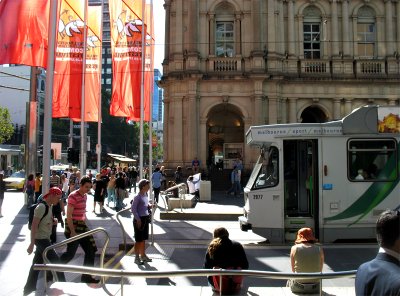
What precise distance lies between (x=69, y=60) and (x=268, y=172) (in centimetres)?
1459

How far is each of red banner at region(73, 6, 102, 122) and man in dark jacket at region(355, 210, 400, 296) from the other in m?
23.1

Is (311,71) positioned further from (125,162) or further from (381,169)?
(125,162)

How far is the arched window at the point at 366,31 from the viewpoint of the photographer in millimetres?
32969

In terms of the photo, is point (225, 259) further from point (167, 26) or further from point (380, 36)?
point (380, 36)

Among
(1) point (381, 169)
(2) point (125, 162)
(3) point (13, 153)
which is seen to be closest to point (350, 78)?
(1) point (381, 169)

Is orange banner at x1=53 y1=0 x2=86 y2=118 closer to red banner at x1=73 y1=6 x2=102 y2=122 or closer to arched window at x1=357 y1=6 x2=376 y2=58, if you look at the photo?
red banner at x1=73 y1=6 x2=102 y2=122

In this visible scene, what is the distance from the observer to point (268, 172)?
Result: 12.9 m

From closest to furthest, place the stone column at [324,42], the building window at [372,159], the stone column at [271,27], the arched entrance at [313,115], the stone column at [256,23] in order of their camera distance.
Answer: the building window at [372,159], the stone column at [256,23], the stone column at [271,27], the stone column at [324,42], the arched entrance at [313,115]

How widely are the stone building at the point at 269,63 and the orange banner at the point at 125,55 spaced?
28.7 feet

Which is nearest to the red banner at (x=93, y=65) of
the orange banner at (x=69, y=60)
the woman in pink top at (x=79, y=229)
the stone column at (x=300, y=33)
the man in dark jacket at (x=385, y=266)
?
the orange banner at (x=69, y=60)

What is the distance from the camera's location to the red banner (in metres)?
25.0

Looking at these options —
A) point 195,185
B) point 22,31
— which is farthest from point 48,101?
point 195,185

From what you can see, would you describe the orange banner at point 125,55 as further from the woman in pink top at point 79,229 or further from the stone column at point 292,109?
the woman in pink top at point 79,229

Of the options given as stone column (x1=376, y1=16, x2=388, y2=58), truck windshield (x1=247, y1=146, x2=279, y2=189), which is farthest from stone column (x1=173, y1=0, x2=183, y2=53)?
truck windshield (x1=247, y1=146, x2=279, y2=189)
